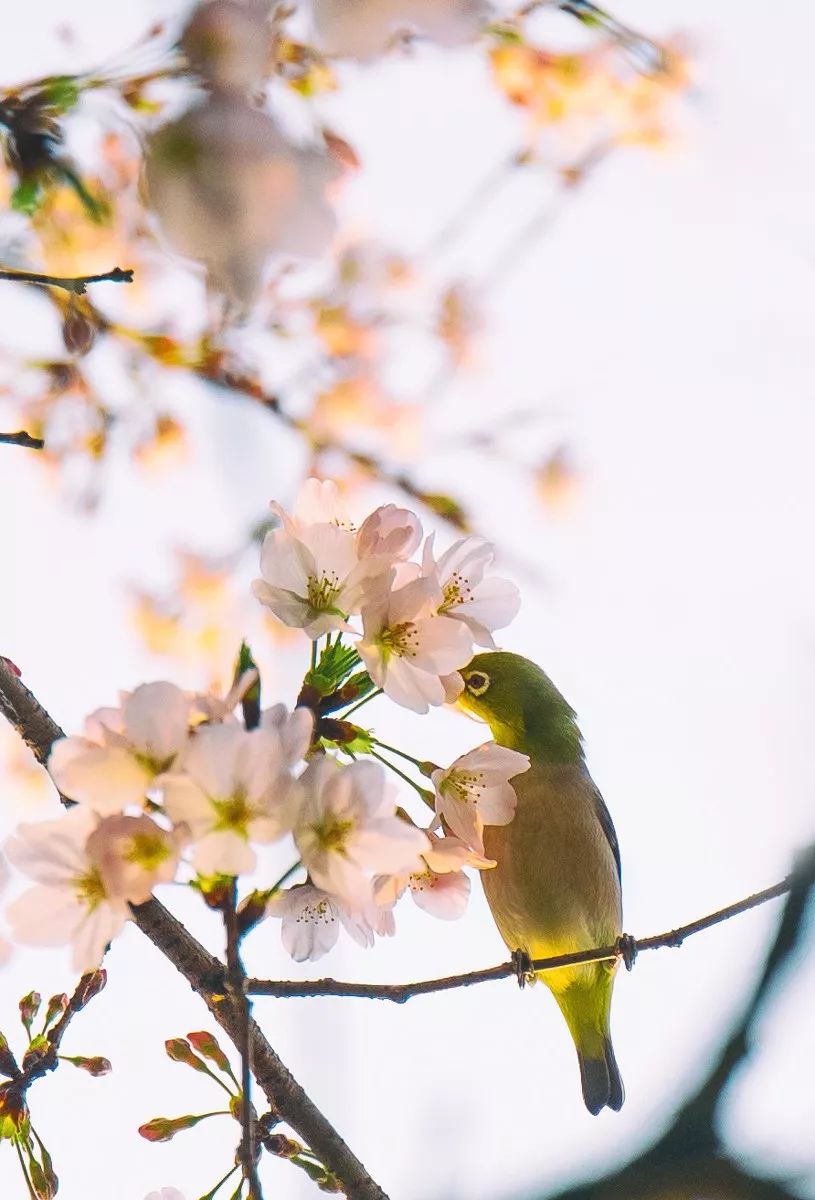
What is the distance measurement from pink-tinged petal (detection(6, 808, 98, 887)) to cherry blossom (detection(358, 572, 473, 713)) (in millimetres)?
308

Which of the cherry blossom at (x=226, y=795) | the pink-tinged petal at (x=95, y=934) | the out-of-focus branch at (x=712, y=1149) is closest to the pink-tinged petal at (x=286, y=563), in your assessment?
the cherry blossom at (x=226, y=795)

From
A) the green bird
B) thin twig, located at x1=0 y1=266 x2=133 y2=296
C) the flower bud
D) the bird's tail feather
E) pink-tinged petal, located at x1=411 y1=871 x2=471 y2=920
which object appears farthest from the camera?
the bird's tail feather

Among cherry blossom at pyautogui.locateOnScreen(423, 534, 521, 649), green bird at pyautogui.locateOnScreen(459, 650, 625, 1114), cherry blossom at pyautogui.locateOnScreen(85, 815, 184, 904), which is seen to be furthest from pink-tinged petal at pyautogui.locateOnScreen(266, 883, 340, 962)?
green bird at pyautogui.locateOnScreen(459, 650, 625, 1114)

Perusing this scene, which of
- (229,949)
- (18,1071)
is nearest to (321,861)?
(229,949)

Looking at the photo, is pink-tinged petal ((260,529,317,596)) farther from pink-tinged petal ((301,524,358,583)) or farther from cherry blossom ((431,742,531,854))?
cherry blossom ((431,742,531,854))

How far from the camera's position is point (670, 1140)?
4.57 ft

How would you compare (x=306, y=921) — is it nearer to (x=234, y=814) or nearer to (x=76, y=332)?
(x=234, y=814)

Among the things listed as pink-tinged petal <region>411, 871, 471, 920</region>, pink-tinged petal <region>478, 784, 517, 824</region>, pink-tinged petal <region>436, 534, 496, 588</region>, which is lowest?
pink-tinged petal <region>411, 871, 471, 920</region>

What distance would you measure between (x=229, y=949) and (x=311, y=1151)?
→ 61 cm

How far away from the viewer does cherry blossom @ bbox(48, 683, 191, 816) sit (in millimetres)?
893

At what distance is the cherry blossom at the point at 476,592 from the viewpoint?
1.19 meters

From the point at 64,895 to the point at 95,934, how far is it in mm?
45

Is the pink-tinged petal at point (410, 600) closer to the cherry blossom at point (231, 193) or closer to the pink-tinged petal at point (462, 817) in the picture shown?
the pink-tinged petal at point (462, 817)

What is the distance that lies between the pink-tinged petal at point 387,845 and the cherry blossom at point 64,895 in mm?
210
